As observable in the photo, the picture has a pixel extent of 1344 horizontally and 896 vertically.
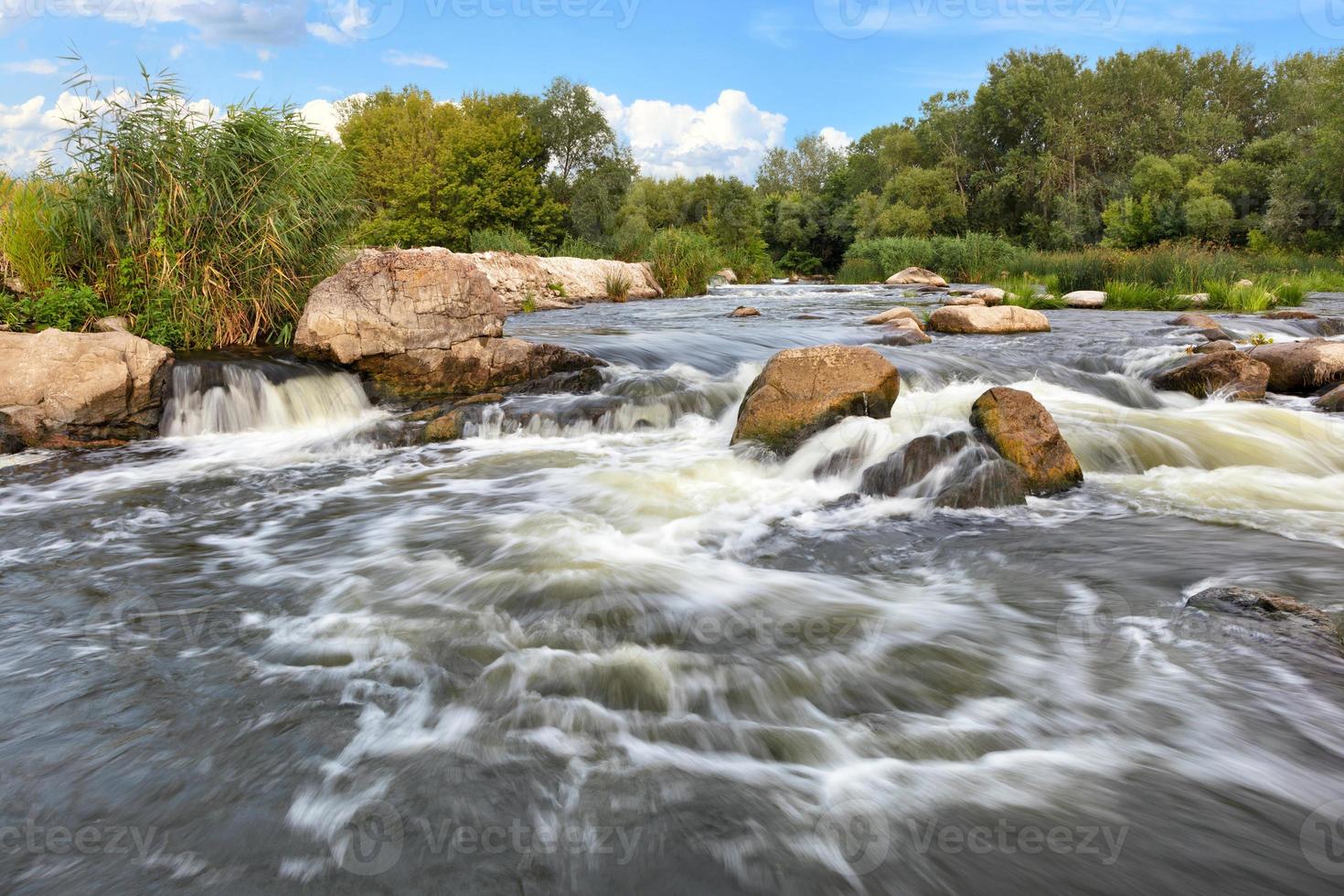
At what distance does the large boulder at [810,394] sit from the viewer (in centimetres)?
660

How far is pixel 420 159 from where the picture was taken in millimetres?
45312

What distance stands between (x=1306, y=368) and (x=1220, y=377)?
124 cm

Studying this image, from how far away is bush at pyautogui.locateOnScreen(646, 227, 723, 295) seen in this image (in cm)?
2659

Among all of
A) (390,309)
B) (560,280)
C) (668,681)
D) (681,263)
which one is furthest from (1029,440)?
(681,263)

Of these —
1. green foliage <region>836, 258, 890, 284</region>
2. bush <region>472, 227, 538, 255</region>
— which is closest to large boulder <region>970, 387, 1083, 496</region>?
bush <region>472, 227, 538, 255</region>

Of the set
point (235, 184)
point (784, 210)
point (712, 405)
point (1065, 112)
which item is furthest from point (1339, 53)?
→ point (235, 184)

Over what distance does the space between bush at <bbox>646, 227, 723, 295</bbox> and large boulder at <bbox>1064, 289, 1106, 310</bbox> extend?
39.8 ft

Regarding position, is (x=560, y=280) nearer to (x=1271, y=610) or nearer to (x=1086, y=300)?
(x=1086, y=300)

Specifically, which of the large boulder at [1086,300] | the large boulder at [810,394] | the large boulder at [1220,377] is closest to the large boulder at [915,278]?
the large boulder at [1086,300]

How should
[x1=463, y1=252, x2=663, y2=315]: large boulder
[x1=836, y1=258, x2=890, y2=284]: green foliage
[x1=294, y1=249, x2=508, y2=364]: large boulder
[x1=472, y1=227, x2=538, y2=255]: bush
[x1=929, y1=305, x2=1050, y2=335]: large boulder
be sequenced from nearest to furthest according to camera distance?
[x1=294, y1=249, x2=508, y2=364]: large boulder < [x1=929, y1=305, x2=1050, y2=335]: large boulder < [x1=463, y1=252, x2=663, y2=315]: large boulder < [x1=472, y1=227, x2=538, y2=255]: bush < [x1=836, y1=258, x2=890, y2=284]: green foliage

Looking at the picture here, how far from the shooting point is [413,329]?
28.1ft

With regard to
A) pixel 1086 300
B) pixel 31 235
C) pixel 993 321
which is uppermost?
pixel 31 235

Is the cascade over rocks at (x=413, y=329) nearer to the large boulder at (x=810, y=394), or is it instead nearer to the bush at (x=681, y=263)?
the large boulder at (x=810, y=394)

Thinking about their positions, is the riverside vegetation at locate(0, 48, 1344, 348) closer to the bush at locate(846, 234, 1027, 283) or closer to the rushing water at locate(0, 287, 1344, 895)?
the bush at locate(846, 234, 1027, 283)
